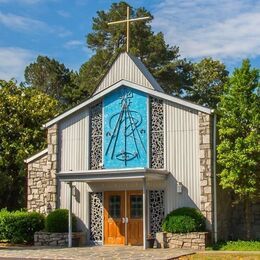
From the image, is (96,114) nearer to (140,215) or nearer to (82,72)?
(140,215)

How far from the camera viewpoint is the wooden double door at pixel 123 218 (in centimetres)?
2311

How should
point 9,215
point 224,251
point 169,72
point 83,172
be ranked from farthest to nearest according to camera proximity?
point 169,72, point 9,215, point 83,172, point 224,251

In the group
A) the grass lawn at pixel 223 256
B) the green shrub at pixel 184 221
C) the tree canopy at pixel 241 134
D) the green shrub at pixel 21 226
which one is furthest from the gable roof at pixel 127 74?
the grass lawn at pixel 223 256

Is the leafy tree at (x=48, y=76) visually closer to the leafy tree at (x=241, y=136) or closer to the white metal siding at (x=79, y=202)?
the white metal siding at (x=79, y=202)

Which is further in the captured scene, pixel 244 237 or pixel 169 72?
pixel 169 72

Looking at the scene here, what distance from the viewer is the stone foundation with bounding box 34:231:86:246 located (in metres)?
23.0

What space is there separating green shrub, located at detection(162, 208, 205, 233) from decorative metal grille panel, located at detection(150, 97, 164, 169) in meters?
2.27

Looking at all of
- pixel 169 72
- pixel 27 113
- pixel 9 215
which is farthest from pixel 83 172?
pixel 169 72

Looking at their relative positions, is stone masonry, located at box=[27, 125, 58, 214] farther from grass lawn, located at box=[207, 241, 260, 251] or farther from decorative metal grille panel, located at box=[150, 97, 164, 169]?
grass lawn, located at box=[207, 241, 260, 251]

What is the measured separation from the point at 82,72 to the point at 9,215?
26.3 meters

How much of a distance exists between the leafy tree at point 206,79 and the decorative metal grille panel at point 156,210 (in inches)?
1055

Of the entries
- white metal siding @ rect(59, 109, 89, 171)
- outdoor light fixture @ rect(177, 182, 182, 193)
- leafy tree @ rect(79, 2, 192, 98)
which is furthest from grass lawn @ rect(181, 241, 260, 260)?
leafy tree @ rect(79, 2, 192, 98)

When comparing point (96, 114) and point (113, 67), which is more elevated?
A: point (113, 67)

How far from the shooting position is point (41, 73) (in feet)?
196
